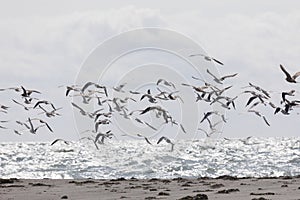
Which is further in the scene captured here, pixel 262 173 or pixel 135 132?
pixel 262 173

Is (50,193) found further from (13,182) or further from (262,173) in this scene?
(262,173)

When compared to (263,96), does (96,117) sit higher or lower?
higher

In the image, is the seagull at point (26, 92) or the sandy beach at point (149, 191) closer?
the sandy beach at point (149, 191)

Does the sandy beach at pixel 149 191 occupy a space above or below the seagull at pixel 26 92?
below

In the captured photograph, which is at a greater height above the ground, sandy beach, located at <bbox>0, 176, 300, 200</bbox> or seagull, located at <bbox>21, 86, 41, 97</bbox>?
seagull, located at <bbox>21, 86, 41, 97</bbox>

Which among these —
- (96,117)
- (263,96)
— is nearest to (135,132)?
(96,117)

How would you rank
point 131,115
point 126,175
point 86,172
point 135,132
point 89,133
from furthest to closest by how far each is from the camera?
point 86,172
point 126,175
point 89,133
point 135,132
point 131,115

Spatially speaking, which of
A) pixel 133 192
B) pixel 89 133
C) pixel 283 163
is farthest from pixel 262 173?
pixel 133 192

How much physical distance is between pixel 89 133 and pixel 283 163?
32.1 m

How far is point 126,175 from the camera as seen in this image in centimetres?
5291

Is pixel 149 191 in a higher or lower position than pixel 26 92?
lower

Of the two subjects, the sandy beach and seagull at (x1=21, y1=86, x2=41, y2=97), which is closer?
the sandy beach

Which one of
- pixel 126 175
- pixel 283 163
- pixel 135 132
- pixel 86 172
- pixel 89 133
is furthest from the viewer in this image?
pixel 283 163

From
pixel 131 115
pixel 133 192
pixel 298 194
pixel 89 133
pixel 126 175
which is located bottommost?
pixel 298 194
